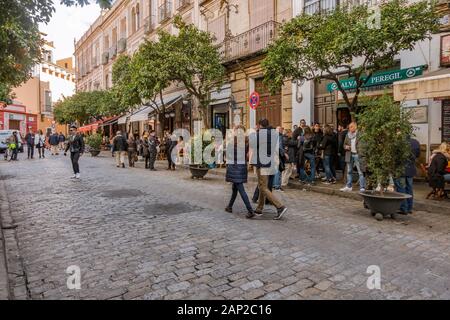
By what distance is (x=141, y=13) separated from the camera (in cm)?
2847

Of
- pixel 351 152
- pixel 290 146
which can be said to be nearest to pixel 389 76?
pixel 351 152

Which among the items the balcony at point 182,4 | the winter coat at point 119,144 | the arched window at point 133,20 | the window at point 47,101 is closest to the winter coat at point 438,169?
the winter coat at point 119,144

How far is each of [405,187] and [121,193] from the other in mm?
6512

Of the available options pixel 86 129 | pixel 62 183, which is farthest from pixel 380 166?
pixel 86 129

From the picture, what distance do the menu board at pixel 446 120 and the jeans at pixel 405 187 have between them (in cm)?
383

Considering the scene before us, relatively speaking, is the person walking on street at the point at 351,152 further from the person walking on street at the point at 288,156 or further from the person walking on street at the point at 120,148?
the person walking on street at the point at 120,148

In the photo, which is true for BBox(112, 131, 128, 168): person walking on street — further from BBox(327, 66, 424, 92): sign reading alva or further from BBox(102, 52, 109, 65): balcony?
BBox(102, 52, 109, 65): balcony

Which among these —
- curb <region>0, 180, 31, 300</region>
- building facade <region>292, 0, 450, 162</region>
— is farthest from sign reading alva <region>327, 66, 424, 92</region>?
curb <region>0, 180, 31, 300</region>

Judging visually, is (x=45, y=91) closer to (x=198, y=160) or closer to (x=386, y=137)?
(x=198, y=160)

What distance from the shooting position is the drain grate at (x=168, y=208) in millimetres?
6941

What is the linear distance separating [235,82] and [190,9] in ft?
23.6

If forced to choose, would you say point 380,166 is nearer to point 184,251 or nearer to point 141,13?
point 184,251

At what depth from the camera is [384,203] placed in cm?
634

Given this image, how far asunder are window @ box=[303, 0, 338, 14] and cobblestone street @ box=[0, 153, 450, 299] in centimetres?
821
